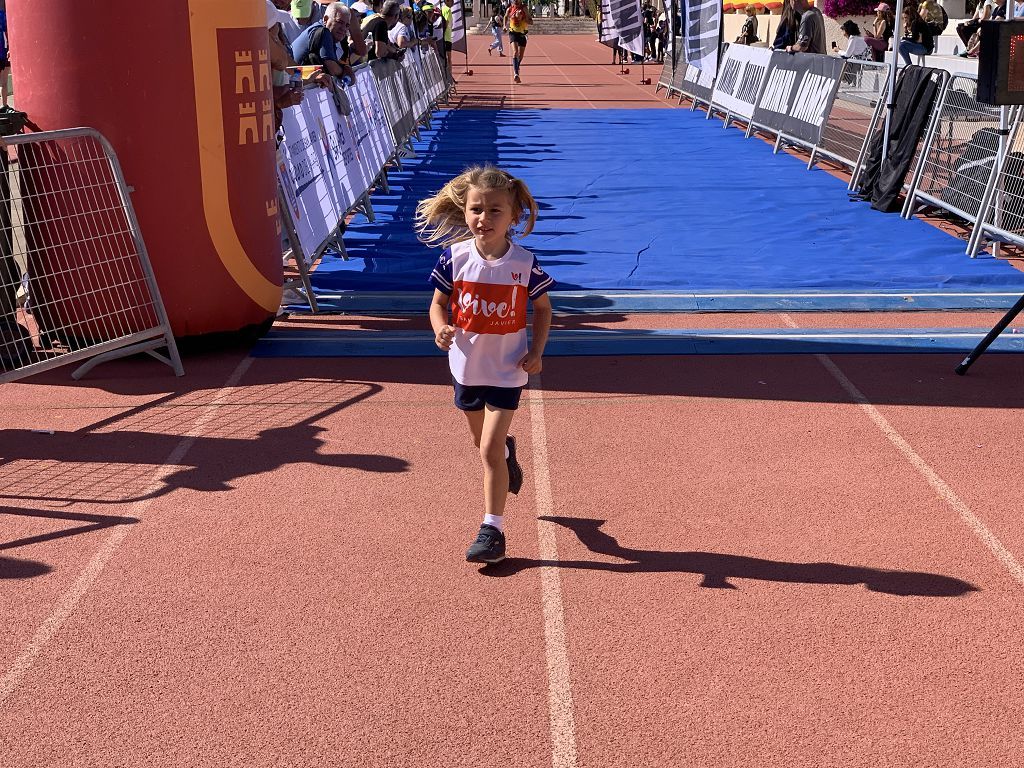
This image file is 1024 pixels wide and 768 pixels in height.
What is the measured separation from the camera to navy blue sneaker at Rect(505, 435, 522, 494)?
523cm

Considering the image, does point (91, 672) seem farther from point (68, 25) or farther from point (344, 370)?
point (68, 25)

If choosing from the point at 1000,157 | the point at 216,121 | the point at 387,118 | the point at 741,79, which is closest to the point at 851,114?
the point at 741,79

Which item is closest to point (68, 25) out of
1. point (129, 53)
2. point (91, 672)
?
point (129, 53)

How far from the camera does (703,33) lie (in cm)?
2602

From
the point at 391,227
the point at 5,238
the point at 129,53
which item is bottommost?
the point at 391,227

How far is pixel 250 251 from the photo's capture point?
787cm

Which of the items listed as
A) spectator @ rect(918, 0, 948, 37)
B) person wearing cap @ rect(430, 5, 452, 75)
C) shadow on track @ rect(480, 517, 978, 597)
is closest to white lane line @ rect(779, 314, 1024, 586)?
shadow on track @ rect(480, 517, 978, 597)

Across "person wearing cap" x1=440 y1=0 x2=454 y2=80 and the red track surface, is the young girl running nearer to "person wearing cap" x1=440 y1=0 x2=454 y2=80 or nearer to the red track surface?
the red track surface

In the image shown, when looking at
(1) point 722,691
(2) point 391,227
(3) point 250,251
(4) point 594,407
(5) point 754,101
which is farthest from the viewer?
(5) point 754,101

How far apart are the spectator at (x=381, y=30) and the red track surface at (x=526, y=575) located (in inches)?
508

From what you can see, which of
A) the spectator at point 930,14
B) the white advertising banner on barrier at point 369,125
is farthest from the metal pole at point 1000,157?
the spectator at point 930,14

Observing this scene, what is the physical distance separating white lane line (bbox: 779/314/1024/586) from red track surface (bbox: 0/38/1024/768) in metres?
0.02

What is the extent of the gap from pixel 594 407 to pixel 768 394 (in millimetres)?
1077

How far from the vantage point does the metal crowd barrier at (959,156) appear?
11469mm
